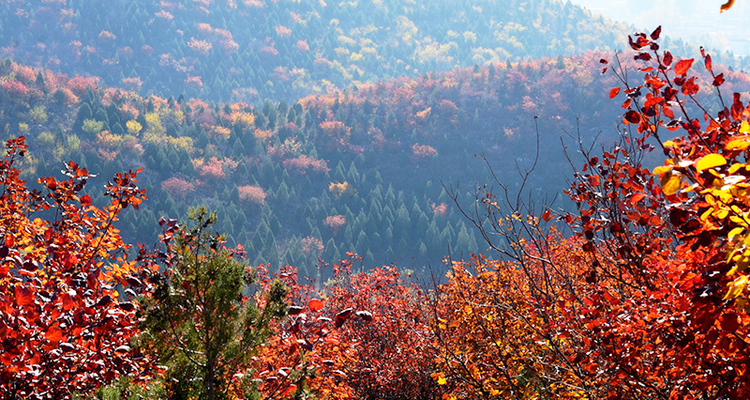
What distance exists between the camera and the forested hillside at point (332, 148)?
221ft

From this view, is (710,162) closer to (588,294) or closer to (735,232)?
(735,232)

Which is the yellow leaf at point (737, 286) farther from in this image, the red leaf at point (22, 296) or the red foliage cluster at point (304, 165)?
the red foliage cluster at point (304, 165)

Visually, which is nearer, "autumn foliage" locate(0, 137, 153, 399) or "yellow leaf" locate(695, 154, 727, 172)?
"yellow leaf" locate(695, 154, 727, 172)

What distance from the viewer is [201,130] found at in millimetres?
87312

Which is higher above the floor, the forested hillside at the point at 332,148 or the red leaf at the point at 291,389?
the forested hillside at the point at 332,148

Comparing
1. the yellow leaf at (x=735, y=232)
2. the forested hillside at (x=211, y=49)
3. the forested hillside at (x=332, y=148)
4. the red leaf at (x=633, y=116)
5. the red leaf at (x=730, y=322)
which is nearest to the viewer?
the yellow leaf at (x=735, y=232)

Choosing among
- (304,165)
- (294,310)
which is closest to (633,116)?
(294,310)

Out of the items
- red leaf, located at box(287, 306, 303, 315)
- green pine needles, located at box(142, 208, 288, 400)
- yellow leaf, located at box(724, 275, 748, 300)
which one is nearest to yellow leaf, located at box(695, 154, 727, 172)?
Answer: yellow leaf, located at box(724, 275, 748, 300)

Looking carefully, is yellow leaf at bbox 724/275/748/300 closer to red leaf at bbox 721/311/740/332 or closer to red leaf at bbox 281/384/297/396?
red leaf at bbox 721/311/740/332

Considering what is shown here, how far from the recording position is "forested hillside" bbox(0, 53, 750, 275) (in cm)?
6744

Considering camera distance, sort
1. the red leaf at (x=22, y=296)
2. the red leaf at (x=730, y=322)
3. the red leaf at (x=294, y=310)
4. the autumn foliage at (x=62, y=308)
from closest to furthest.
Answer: the red leaf at (x=730, y=322) < the red leaf at (x=22, y=296) < the autumn foliage at (x=62, y=308) < the red leaf at (x=294, y=310)

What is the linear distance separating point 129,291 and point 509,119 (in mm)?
103228

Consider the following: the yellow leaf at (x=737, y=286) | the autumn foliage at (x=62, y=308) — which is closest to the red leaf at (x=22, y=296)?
the autumn foliage at (x=62, y=308)

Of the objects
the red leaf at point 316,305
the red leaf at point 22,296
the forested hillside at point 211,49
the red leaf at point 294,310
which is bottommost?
the red leaf at point 22,296
